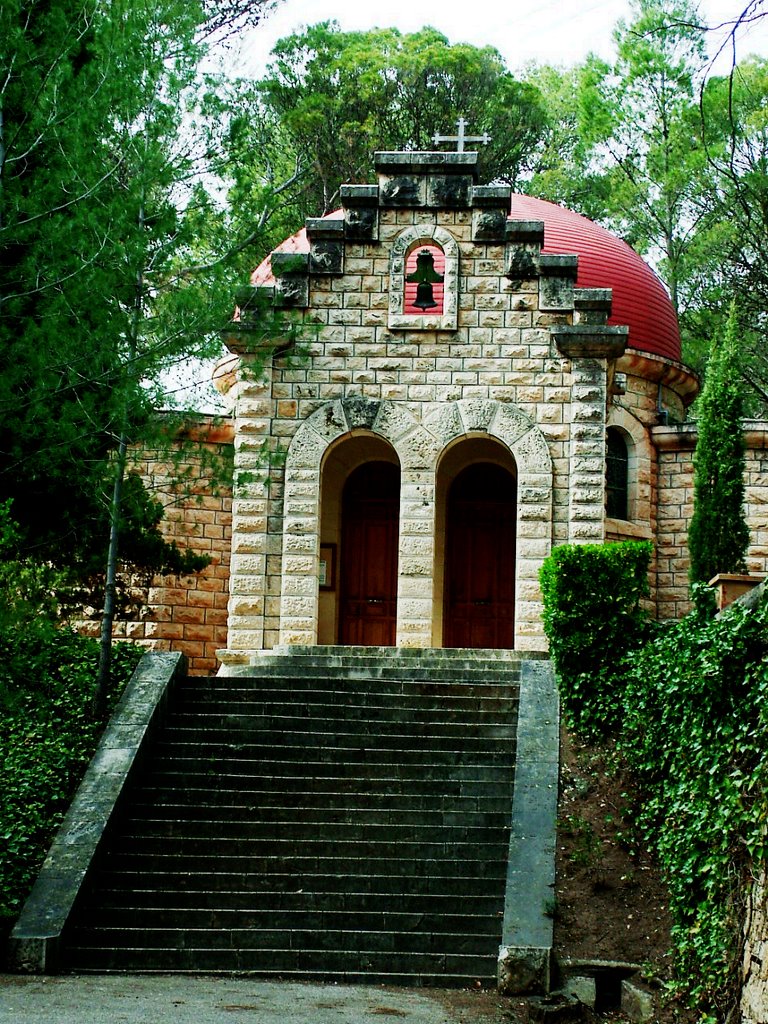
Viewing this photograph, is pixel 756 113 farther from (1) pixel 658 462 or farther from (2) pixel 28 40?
(2) pixel 28 40

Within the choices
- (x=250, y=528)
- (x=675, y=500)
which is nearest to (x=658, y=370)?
(x=675, y=500)

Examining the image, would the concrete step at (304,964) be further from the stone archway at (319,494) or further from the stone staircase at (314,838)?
the stone archway at (319,494)

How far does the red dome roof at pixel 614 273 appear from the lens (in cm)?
2152

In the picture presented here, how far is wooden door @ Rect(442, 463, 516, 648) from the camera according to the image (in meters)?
18.2

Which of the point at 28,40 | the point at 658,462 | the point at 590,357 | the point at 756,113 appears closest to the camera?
the point at 28,40

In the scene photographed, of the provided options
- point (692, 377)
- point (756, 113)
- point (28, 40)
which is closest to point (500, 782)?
point (28, 40)

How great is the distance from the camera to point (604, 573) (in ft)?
44.1

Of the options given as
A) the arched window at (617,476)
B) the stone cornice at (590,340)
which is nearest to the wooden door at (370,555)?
the stone cornice at (590,340)

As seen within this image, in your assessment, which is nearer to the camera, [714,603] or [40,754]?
[40,754]

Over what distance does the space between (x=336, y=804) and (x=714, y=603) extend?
410 cm

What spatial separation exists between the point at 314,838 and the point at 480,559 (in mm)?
7898

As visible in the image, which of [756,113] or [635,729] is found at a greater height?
[756,113]

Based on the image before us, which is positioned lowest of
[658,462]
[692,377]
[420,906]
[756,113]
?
[420,906]

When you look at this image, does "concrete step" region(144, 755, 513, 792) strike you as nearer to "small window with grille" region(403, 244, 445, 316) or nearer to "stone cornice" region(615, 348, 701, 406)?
"small window with grille" region(403, 244, 445, 316)
